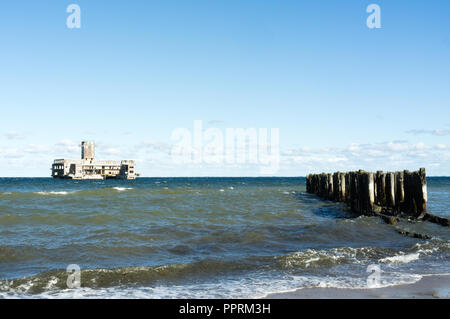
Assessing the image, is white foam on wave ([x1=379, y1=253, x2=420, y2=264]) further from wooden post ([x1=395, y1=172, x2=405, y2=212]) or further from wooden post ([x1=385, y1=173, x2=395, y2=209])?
wooden post ([x1=385, y1=173, x2=395, y2=209])

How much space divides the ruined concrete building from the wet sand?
119424mm

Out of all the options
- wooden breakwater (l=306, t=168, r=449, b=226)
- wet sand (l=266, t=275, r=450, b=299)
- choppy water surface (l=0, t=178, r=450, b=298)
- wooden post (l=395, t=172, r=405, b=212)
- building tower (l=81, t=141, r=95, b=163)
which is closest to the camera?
wet sand (l=266, t=275, r=450, b=299)

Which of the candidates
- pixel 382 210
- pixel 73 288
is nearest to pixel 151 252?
pixel 73 288

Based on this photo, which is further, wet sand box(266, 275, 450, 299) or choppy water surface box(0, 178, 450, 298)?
choppy water surface box(0, 178, 450, 298)

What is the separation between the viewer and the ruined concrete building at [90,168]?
120 meters

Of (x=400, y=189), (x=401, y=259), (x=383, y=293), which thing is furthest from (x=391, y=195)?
(x=383, y=293)

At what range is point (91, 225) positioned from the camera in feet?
54.0

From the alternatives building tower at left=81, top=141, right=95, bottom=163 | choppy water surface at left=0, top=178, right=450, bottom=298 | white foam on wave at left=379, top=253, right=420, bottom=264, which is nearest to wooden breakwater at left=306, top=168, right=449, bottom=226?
choppy water surface at left=0, top=178, right=450, bottom=298

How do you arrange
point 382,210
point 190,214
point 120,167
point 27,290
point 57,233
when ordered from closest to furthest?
1. point 27,290
2. point 57,233
3. point 382,210
4. point 190,214
5. point 120,167

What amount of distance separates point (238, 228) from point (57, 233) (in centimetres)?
650

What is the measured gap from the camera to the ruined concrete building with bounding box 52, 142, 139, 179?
120 meters
